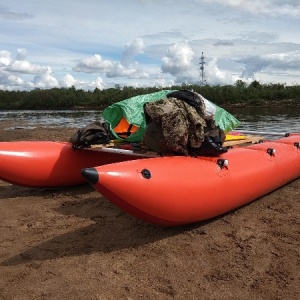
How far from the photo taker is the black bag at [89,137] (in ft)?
18.6

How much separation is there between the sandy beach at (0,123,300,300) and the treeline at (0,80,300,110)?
3211cm

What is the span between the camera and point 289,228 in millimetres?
4133

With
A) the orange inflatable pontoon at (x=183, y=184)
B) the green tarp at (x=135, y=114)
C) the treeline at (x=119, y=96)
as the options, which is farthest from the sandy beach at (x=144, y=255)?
the treeline at (x=119, y=96)

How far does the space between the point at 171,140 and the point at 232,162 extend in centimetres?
80

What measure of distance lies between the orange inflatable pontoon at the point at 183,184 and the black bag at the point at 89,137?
1.78 meters

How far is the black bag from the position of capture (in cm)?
567

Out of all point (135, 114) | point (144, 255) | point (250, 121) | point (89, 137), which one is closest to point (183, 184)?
point (144, 255)

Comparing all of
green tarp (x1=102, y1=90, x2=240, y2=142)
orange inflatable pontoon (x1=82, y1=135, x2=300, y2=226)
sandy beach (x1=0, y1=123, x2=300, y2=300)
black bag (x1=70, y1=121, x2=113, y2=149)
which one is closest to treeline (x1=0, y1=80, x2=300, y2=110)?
green tarp (x1=102, y1=90, x2=240, y2=142)

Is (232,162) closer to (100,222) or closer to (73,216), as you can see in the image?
(100,222)

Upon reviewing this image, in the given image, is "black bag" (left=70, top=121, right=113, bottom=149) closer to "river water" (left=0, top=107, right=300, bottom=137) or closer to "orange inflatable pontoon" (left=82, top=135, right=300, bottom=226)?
"orange inflatable pontoon" (left=82, top=135, right=300, bottom=226)

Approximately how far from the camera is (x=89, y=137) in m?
5.68

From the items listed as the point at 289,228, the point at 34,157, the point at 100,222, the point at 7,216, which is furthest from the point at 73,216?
the point at 289,228

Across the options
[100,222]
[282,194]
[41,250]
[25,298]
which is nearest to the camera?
[25,298]

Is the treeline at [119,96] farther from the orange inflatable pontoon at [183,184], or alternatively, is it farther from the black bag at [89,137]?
the orange inflatable pontoon at [183,184]
